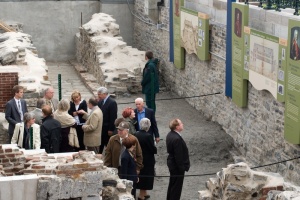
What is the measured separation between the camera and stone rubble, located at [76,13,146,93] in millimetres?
25266

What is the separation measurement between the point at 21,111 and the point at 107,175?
4.60 m

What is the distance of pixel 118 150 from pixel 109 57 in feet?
39.1

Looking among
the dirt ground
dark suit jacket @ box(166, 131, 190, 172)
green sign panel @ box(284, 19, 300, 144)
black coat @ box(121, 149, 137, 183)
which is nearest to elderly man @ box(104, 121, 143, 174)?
black coat @ box(121, 149, 137, 183)

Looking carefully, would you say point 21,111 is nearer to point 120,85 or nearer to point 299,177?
point 299,177

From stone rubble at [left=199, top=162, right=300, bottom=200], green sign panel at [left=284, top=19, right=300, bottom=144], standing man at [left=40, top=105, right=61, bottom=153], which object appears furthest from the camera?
green sign panel at [left=284, top=19, right=300, bottom=144]

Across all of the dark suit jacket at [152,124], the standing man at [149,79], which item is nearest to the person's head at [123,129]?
the dark suit jacket at [152,124]

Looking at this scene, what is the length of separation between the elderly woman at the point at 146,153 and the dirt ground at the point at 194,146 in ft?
2.06

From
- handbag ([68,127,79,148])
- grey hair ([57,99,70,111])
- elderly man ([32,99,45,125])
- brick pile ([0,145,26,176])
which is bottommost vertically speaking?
handbag ([68,127,79,148])

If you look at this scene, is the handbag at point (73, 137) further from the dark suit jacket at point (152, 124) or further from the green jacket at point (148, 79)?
the green jacket at point (148, 79)

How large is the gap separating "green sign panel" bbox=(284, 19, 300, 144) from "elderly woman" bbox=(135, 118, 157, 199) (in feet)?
8.36

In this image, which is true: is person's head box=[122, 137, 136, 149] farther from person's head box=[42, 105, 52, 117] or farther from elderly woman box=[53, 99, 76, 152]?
elderly woman box=[53, 99, 76, 152]

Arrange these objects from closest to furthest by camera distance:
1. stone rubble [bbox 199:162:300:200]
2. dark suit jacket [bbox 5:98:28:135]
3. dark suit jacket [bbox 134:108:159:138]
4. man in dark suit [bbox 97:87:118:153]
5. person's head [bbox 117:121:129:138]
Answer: stone rubble [bbox 199:162:300:200], person's head [bbox 117:121:129:138], dark suit jacket [bbox 134:108:159:138], dark suit jacket [bbox 5:98:28:135], man in dark suit [bbox 97:87:118:153]

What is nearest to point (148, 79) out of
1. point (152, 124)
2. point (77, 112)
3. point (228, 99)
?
point (228, 99)

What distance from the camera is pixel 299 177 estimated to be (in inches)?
621
